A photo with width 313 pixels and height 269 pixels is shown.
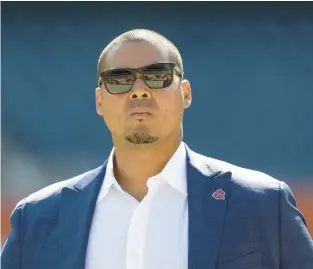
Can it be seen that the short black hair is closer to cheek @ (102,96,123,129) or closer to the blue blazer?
cheek @ (102,96,123,129)

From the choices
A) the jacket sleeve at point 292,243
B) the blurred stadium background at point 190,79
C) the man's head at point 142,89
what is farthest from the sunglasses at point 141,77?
the blurred stadium background at point 190,79

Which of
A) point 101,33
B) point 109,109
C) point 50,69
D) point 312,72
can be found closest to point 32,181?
point 50,69

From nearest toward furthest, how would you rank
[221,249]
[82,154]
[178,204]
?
[221,249] < [178,204] < [82,154]

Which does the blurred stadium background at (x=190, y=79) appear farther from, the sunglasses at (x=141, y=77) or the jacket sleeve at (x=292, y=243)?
the jacket sleeve at (x=292, y=243)

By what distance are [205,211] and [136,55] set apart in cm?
48

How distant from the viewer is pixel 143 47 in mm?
2115

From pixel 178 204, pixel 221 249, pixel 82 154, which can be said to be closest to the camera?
pixel 221 249

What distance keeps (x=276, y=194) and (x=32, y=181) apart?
10.7 ft

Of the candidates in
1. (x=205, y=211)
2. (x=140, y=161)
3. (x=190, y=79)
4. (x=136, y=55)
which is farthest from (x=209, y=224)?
(x=190, y=79)

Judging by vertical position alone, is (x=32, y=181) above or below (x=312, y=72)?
below

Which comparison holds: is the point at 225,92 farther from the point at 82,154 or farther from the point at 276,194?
the point at 276,194

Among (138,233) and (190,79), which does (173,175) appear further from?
(190,79)

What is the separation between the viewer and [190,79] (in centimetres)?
506

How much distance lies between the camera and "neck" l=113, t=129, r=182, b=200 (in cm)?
208
